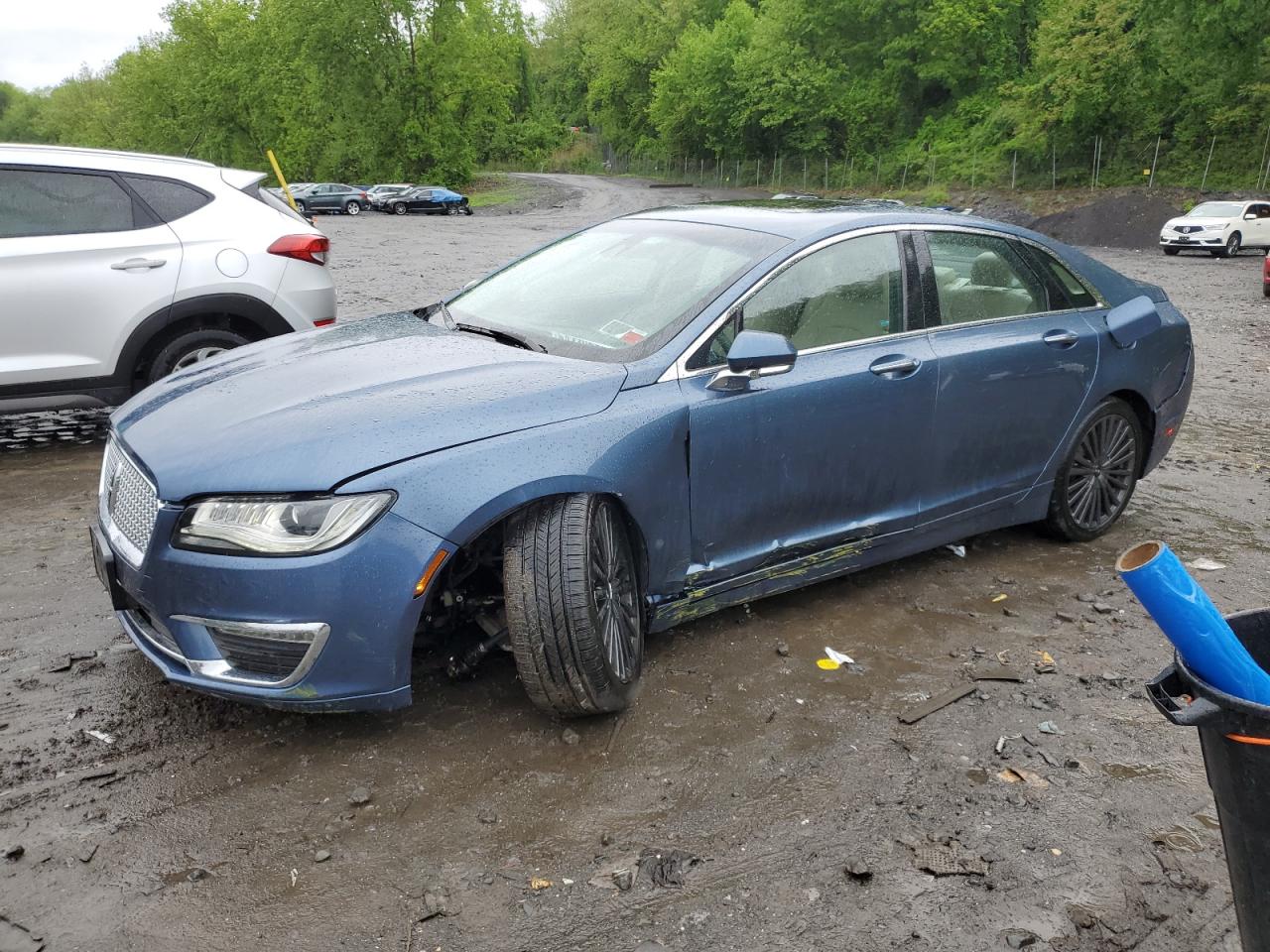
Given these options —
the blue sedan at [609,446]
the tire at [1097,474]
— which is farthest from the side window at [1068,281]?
the tire at [1097,474]

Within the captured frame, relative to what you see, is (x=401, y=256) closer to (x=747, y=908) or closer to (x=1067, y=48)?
(x=747, y=908)

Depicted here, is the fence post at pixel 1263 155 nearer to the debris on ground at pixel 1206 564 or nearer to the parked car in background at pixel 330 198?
the parked car in background at pixel 330 198

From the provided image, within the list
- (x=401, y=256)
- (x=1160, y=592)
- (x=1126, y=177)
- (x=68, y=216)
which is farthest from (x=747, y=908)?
(x=1126, y=177)

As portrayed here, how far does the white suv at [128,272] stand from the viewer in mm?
6070

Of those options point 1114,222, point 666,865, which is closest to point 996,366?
point 666,865

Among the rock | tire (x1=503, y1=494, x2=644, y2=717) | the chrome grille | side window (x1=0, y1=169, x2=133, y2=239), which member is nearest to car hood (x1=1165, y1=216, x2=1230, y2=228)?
side window (x1=0, y1=169, x2=133, y2=239)

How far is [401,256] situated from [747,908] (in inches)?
813

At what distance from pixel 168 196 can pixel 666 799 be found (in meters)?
5.20

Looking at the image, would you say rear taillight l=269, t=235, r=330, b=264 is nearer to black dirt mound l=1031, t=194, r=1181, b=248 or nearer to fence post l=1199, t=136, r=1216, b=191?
black dirt mound l=1031, t=194, r=1181, b=248

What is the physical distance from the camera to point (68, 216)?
20.5 feet

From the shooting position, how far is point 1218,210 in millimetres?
27203

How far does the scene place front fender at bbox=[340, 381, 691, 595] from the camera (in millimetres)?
3045

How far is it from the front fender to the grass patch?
50.5 metres

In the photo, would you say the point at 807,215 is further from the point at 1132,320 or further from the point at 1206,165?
the point at 1206,165
